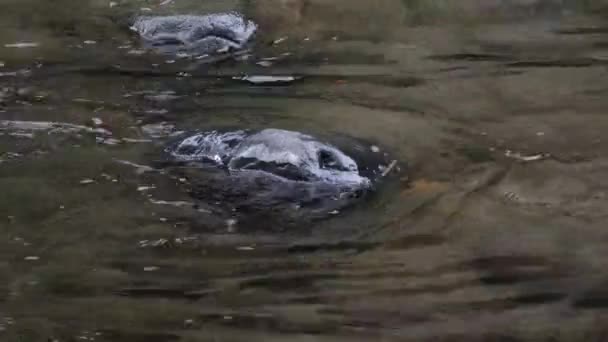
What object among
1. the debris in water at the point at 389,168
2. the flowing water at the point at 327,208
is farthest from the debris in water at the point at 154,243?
the debris in water at the point at 389,168

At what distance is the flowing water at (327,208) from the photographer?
3.36 meters

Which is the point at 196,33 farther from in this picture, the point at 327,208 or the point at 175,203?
the point at 327,208

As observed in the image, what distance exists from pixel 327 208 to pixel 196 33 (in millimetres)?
2708

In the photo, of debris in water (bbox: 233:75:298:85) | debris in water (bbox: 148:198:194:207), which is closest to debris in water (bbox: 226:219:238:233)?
debris in water (bbox: 148:198:194:207)

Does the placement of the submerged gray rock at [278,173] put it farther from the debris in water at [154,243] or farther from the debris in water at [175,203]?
the debris in water at [154,243]

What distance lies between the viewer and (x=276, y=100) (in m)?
5.26

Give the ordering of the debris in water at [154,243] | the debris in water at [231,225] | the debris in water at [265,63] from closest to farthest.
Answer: the debris in water at [154,243] < the debris in water at [231,225] < the debris in water at [265,63]

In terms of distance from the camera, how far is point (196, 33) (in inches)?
252

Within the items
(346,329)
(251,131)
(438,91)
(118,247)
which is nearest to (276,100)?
(251,131)

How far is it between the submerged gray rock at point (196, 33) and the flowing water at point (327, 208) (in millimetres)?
111

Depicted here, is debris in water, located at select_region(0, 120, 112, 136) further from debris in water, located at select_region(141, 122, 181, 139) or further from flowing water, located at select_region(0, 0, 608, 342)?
debris in water, located at select_region(141, 122, 181, 139)

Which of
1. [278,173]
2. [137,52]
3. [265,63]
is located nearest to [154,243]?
[278,173]

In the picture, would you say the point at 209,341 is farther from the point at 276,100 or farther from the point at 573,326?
the point at 276,100

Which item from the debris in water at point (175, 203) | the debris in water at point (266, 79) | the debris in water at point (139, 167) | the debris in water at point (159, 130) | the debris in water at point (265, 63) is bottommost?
the debris in water at point (175, 203)
